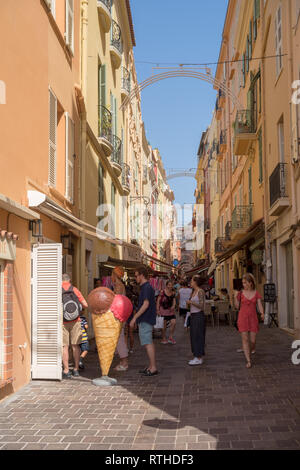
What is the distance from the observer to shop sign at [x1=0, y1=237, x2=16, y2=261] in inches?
280

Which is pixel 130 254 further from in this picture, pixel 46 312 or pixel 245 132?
pixel 46 312

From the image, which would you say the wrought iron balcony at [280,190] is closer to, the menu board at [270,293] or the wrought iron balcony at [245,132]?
the menu board at [270,293]

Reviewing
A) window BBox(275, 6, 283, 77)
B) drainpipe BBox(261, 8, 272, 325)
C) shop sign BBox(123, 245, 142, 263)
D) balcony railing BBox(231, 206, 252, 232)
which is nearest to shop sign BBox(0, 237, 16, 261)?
window BBox(275, 6, 283, 77)

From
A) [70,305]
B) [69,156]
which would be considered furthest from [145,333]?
[69,156]

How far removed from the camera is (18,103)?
8.23 m

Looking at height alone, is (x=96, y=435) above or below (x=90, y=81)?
below

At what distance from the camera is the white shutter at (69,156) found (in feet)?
38.9

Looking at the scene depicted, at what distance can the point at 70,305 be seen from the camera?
9484mm

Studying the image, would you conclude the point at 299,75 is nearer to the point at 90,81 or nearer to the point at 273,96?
the point at 273,96

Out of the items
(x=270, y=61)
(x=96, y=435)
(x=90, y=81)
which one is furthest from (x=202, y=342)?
(x=270, y=61)

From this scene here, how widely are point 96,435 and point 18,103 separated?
5.03m

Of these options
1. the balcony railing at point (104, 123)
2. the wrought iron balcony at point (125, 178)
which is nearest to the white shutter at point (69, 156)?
the balcony railing at point (104, 123)

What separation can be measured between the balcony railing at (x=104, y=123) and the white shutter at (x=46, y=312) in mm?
8713

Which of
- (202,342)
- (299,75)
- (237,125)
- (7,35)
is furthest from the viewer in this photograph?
(237,125)
